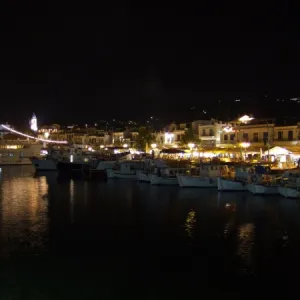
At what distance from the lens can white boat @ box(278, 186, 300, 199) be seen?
1160 inches

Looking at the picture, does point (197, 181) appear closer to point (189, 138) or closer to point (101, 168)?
point (101, 168)

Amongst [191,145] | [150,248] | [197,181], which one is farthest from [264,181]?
[191,145]

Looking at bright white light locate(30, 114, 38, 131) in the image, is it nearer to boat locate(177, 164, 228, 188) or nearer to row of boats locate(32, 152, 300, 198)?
row of boats locate(32, 152, 300, 198)

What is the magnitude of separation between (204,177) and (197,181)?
0.72m

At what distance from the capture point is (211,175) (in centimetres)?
3778

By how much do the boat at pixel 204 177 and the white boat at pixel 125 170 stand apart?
11.0 m

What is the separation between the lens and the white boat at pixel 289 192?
96.6 feet

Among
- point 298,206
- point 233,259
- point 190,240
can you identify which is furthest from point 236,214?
point 233,259

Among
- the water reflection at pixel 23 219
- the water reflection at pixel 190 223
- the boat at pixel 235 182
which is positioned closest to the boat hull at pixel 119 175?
the water reflection at pixel 23 219

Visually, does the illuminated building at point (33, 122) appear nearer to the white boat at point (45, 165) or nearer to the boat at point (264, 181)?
the white boat at point (45, 165)

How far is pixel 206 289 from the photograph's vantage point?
532 inches

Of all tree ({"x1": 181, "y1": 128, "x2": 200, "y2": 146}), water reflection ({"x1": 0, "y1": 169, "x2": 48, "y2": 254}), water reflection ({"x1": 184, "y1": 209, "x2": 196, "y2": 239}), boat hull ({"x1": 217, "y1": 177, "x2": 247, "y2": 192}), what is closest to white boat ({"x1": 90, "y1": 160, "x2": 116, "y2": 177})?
water reflection ({"x1": 0, "y1": 169, "x2": 48, "y2": 254})

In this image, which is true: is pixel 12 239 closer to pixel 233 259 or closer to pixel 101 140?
pixel 233 259

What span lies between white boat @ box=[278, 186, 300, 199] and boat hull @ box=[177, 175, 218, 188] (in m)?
7.24
